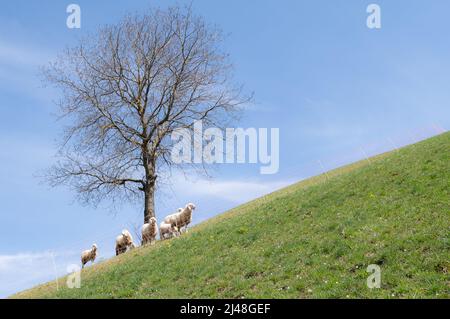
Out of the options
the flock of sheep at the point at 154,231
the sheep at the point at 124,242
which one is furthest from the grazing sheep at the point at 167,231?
the sheep at the point at 124,242

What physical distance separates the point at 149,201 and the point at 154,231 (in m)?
6.96

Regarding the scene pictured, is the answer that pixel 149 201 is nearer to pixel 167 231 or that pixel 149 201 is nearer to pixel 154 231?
pixel 154 231

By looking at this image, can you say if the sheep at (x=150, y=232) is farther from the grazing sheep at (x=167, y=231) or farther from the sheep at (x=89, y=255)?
the sheep at (x=89, y=255)

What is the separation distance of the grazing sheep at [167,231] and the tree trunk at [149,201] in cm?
718

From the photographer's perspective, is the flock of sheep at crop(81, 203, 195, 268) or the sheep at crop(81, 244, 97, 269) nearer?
the flock of sheep at crop(81, 203, 195, 268)

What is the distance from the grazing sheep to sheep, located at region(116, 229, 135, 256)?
2996mm

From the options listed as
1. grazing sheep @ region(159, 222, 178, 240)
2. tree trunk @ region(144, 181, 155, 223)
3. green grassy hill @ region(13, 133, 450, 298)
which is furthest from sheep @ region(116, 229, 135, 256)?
tree trunk @ region(144, 181, 155, 223)

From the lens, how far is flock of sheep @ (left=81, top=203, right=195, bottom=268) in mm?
32438

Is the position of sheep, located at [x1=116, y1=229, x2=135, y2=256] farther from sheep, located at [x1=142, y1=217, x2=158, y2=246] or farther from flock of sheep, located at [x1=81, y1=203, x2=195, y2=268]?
sheep, located at [x1=142, y1=217, x2=158, y2=246]

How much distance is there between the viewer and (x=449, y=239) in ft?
55.4

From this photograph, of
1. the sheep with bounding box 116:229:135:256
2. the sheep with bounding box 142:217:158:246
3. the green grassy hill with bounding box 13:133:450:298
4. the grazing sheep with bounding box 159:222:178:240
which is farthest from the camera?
the sheep with bounding box 116:229:135:256
